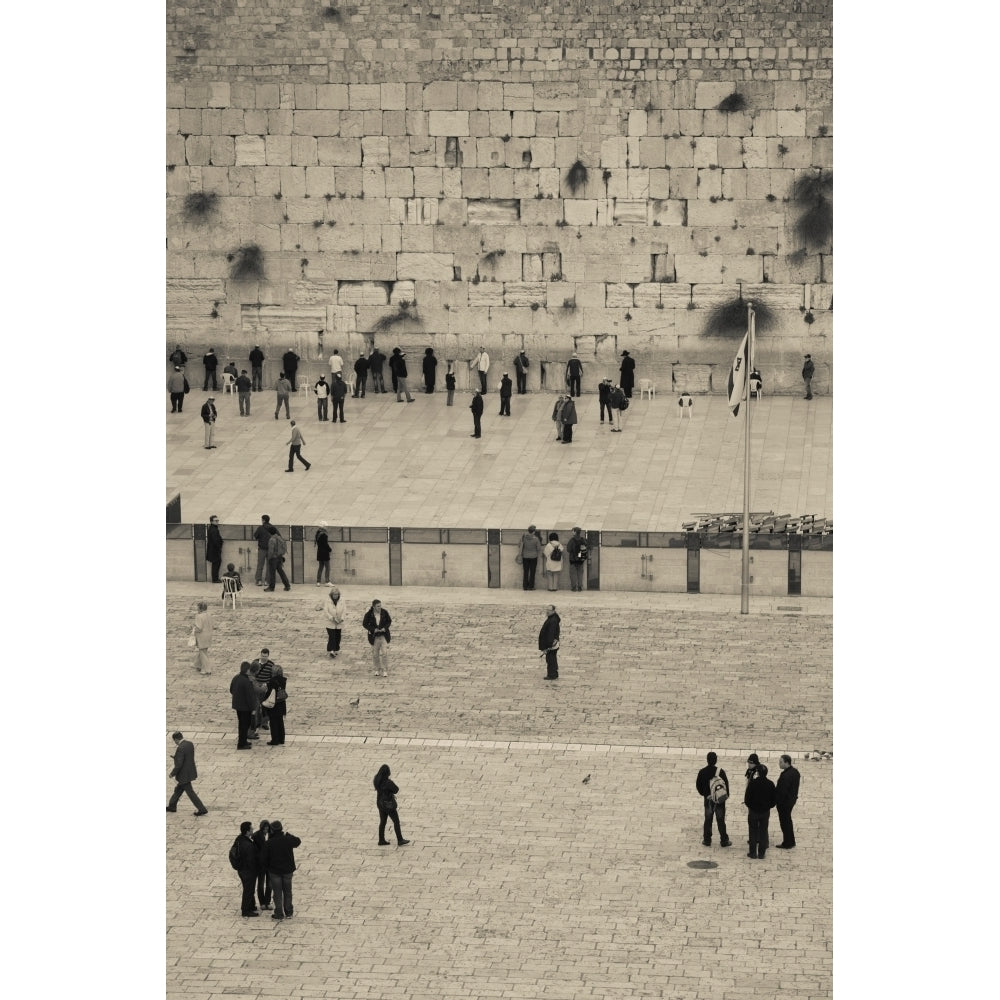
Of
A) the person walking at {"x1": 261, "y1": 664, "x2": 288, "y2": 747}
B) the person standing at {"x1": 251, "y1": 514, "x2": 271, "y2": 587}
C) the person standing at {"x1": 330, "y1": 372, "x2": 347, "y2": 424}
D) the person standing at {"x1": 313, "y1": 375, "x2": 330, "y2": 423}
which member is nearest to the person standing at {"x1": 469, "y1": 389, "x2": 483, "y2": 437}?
the person standing at {"x1": 330, "y1": 372, "x2": 347, "y2": 424}

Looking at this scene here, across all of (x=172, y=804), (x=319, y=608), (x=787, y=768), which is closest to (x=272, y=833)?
(x=172, y=804)

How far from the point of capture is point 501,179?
1815 inches

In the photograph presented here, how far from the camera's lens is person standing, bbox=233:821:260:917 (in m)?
25.0

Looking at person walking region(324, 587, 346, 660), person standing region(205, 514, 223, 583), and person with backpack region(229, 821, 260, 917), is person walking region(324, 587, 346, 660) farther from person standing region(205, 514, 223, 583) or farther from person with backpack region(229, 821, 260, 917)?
person with backpack region(229, 821, 260, 917)

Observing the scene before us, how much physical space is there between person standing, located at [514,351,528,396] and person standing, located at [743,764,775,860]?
19610 millimetres

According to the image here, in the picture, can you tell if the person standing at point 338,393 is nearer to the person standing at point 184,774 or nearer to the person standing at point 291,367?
the person standing at point 291,367

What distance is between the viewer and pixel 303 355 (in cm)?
4678

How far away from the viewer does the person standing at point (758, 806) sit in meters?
A: 26.1

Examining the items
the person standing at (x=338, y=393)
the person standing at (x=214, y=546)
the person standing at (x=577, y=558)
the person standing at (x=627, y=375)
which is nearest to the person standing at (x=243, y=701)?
the person standing at (x=214, y=546)

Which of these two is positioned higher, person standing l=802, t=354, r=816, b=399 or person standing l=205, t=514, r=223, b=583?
person standing l=802, t=354, r=816, b=399

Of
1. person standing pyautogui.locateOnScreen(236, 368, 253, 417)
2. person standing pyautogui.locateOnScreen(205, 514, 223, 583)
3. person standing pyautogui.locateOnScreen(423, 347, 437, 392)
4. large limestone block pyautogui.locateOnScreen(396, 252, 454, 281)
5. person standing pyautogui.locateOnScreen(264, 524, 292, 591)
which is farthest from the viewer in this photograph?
large limestone block pyautogui.locateOnScreen(396, 252, 454, 281)

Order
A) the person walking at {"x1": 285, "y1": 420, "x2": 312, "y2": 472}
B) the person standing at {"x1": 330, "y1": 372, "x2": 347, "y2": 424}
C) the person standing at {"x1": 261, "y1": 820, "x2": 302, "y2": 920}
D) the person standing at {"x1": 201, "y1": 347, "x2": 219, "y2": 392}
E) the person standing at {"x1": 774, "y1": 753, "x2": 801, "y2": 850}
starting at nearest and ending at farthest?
the person standing at {"x1": 261, "y1": 820, "x2": 302, "y2": 920} < the person standing at {"x1": 774, "y1": 753, "x2": 801, "y2": 850} < the person walking at {"x1": 285, "y1": 420, "x2": 312, "y2": 472} < the person standing at {"x1": 330, "y1": 372, "x2": 347, "y2": 424} < the person standing at {"x1": 201, "y1": 347, "x2": 219, "y2": 392}

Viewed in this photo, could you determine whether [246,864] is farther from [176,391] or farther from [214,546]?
[176,391]

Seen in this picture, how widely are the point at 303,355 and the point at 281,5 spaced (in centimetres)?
555
